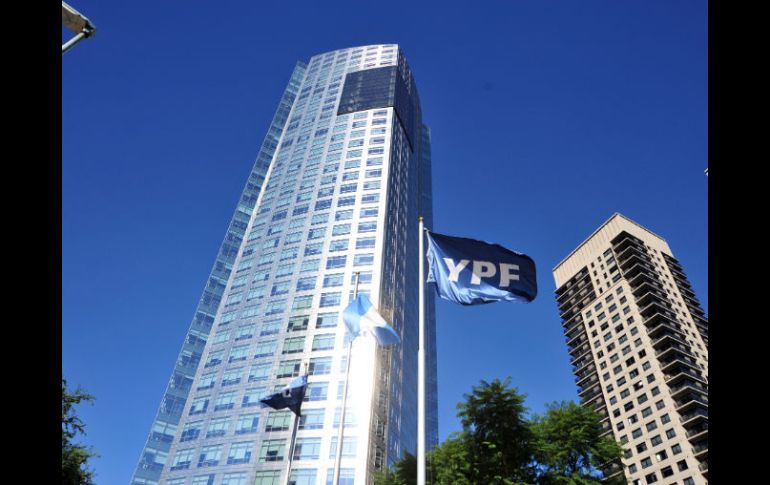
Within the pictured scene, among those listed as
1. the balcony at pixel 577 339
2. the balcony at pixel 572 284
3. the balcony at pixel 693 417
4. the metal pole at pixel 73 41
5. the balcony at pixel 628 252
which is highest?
the balcony at pixel 572 284

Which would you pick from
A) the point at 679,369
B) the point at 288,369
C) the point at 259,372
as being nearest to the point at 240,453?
the point at 259,372

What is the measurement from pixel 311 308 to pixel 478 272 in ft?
190

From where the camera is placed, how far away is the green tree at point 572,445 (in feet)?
86.5

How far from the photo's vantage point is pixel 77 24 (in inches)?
429

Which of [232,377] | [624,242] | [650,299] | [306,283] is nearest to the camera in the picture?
[232,377]

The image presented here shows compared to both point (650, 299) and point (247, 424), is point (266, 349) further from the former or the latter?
point (650, 299)

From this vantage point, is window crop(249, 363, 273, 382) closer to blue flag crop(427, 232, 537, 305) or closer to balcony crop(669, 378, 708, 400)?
blue flag crop(427, 232, 537, 305)

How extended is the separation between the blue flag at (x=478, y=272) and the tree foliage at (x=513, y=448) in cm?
1523

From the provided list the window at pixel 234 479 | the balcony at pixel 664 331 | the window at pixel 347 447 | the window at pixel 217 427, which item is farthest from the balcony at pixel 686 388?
the window at pixel 217 427

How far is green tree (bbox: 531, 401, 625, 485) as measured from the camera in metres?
26.4

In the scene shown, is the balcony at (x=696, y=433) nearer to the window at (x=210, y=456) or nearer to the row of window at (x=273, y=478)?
the row of window at (x=273, y=478)

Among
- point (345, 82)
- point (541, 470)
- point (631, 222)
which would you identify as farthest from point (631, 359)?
point (345, 82)
